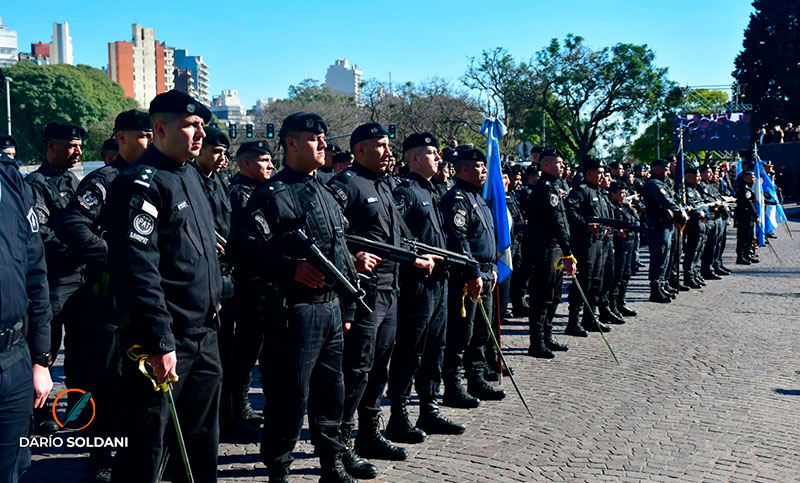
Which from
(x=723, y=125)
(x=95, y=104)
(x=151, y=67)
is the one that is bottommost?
(x=723, y=125)

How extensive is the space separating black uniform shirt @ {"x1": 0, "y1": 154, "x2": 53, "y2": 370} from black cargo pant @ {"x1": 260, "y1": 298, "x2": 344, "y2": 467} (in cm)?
137

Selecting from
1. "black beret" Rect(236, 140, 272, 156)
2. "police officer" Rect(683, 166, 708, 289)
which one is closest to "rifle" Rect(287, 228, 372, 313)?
"black beret" Rect(236, 140, 272, 156)

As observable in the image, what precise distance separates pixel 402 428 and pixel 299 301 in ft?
6.21

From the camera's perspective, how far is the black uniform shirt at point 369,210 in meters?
5.21

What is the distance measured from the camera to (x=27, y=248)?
10.6 feet

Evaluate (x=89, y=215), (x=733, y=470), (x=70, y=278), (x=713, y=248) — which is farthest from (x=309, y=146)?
(x=713, y=248)

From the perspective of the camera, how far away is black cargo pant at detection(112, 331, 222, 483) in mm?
3502

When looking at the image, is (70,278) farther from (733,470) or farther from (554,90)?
(554,90)

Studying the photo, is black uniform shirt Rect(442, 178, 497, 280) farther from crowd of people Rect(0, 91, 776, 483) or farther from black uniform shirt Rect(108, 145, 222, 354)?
black uniform shirt Rect(108, 145, 222, 354)

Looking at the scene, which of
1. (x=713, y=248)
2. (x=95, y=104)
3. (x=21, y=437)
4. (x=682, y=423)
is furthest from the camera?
(x=95, y=104)

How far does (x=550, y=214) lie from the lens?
879 centimetres

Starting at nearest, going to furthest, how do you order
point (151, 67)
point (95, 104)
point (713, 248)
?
point (713, 248) → point (95, 104) → point (151, 67)

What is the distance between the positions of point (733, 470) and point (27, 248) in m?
4.48

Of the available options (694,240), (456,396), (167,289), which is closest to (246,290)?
(167,289)
